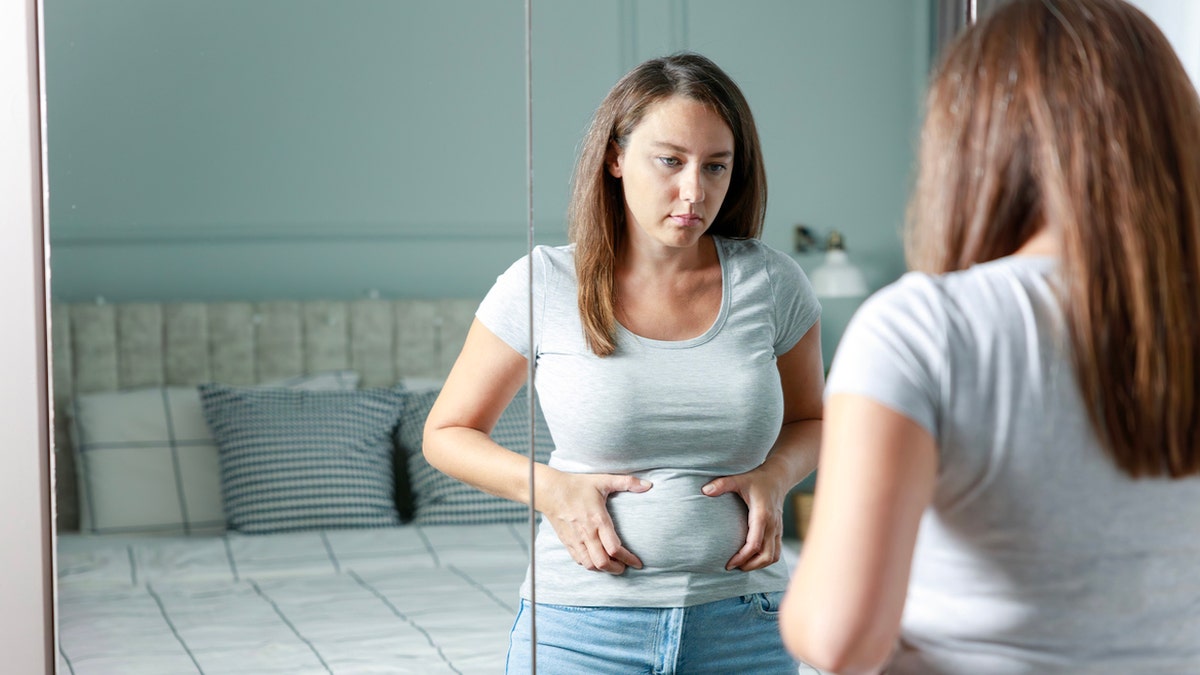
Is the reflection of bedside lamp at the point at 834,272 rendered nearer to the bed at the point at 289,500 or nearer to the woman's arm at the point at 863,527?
the bed at the point at 289,500

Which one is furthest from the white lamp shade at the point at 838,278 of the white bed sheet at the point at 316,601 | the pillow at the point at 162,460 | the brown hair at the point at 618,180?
the pillow at the point at 162,460

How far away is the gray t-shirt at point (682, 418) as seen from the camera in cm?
118

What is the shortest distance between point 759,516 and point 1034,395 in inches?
22.4

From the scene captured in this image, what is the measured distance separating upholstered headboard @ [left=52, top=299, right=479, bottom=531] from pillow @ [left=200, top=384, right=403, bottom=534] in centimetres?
3

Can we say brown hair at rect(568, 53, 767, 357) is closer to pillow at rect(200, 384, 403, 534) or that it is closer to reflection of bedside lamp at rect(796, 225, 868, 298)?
reflection of bedside lamp at rect(796, 225, 868, 298)

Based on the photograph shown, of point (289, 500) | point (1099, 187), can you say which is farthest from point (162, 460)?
point (1099, 187)

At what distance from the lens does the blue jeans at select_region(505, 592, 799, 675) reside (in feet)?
3.92

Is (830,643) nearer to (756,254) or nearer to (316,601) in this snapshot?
(756,254)

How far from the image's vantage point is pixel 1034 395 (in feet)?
2.27

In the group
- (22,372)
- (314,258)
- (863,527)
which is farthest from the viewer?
(22,372)

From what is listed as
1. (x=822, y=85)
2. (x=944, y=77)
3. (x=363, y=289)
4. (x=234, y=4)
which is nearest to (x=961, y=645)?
(x=944, y=77)

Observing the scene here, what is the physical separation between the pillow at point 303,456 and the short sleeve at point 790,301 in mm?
499

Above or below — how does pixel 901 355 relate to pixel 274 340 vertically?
above

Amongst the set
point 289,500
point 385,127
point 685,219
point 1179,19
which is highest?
point 1179,19
